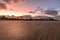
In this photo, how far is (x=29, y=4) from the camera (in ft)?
4.29

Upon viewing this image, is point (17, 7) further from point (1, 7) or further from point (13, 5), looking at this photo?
point (1, 7)

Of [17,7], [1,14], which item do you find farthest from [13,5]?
[1,14]

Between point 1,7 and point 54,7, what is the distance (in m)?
0.66

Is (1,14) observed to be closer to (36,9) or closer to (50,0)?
(36,9)

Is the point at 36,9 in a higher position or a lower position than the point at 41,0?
lower

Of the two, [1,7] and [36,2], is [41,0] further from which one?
[1,7]

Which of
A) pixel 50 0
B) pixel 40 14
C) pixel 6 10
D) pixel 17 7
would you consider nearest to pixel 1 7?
pixel 6 10

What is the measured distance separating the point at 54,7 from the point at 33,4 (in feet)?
0.89

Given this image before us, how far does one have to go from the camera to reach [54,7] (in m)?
1.35

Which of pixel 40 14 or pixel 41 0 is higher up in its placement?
pixel 41 0

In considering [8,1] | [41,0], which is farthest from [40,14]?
[8,1]

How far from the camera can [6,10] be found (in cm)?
139

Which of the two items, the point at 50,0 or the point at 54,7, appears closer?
the point at 50,0

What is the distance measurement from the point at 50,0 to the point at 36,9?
0.68 ft
